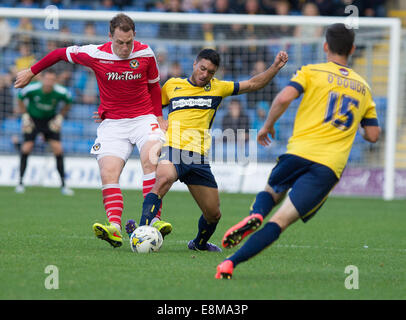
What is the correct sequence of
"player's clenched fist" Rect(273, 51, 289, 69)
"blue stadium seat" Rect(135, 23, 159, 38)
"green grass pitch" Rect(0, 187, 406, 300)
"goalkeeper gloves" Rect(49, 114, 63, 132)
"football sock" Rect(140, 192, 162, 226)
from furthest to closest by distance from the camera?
"blue stadium seat" Rect(135, 23, 159, 38) < "goalkeeper gloves" Rect(49, 114, 63, 132) < "football sock" Rect(140, 192, 162, 226) < "player's clenched fist" Rect(273, 51, 289, 69) < "green grass pitch" Rect(0, 187, 406, 300)

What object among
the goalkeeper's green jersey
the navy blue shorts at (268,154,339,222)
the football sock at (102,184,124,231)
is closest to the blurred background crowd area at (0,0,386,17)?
the goalkeeper's green jersey

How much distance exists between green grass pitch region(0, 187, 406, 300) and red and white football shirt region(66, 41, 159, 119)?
145 cm

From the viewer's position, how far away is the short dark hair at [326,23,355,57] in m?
5.44

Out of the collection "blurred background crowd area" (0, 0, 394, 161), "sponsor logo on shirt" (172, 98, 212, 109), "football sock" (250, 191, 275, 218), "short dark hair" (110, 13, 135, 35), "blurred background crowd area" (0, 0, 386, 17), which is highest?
"blurred background crowd area" (0, 0, 386, 17)

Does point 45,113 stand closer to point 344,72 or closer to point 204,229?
point 204,229

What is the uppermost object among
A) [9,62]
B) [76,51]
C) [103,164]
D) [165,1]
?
[165,1]

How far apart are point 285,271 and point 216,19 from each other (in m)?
10.6

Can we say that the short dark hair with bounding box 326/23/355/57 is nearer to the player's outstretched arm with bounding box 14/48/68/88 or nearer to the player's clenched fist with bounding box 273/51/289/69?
the player's clenched fist with bounding box 273/51/289/69

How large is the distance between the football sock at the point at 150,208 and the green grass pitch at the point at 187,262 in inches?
14.1

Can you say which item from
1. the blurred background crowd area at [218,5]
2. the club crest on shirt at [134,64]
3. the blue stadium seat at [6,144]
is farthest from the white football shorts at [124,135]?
the blurred background crowd area at [218,5]

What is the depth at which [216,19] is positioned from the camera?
15.8m

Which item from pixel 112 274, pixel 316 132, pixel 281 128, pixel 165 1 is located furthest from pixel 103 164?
pixel 165 1

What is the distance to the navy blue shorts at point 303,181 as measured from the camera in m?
5.26
